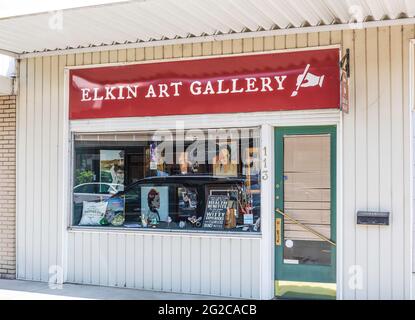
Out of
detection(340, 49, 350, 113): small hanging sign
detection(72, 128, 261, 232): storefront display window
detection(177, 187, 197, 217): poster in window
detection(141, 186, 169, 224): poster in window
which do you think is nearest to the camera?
detection(340, 49, 350, 113): small hanging sign

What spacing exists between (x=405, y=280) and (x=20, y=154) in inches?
218

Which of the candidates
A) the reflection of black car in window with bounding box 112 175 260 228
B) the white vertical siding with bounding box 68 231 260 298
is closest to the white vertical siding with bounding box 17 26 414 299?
the white vertical siding with bounding box 68 231 260 298

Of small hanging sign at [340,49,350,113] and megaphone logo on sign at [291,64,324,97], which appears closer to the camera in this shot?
small hanging sign at [340,49,350,113]

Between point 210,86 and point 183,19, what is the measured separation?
1.03m

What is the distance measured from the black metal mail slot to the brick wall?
497 centimetres

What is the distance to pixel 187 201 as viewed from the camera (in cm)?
762

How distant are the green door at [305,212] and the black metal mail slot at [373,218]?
0.41m

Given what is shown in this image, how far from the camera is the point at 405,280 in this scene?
6.33 meters

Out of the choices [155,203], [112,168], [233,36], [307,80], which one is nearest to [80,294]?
[155,203]

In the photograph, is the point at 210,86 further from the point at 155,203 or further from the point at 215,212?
the point at 155,203

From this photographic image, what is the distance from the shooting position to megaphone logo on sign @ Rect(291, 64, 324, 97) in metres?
6.76

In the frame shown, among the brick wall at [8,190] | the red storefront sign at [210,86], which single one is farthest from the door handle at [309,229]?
the brick wall at [8,190]

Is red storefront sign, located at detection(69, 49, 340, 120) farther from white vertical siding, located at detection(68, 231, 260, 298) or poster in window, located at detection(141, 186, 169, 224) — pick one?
white vertical siding, located at detection(68, 231, 260, 298)
